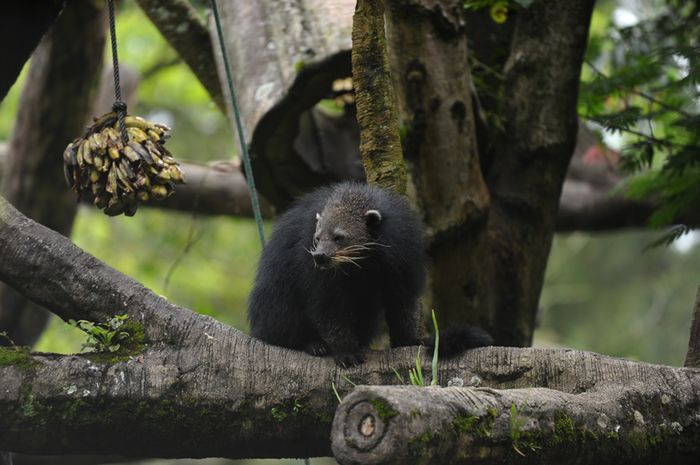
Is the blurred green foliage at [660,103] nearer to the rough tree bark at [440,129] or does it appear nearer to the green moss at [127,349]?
the rough tree bark at [440,129]

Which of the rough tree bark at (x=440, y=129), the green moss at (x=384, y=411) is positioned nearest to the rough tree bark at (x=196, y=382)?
the green moss at (x=384, y=411)

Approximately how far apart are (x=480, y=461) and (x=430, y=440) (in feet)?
1.00

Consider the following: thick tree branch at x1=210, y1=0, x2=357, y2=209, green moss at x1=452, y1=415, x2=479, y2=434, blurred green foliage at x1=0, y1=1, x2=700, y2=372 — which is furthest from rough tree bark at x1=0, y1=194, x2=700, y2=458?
blurred green foliage at x1=0, y1=1, x2=700, y2=372

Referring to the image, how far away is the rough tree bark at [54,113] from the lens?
8.07 meters

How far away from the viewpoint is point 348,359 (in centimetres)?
415

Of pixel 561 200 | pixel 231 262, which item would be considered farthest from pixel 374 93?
pixel 231 262

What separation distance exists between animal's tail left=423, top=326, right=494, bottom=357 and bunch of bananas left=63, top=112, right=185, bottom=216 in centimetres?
139

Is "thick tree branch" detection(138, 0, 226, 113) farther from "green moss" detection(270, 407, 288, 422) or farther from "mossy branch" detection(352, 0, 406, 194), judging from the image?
"green moss" detection(270, 407, 288, 422)

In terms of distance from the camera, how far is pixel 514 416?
2.99 metres

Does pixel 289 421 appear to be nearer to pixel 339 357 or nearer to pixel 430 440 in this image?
pixel 339 357

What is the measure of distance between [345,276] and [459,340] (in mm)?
843

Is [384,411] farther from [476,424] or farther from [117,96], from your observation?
[117,96]

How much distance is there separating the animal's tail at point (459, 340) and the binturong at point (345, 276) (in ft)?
1.85

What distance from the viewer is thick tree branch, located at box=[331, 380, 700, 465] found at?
2.66 m
